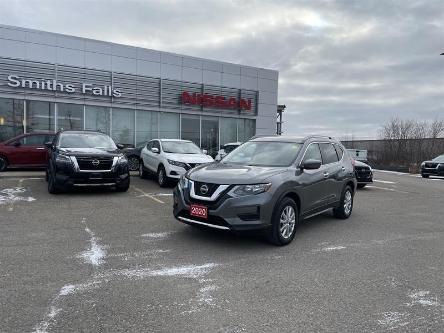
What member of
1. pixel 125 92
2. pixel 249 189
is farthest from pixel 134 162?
pixel 249 189

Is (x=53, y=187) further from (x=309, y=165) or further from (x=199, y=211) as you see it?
(x=309, y=165)

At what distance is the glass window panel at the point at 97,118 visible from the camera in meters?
20.9

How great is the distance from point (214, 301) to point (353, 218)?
5.54 m

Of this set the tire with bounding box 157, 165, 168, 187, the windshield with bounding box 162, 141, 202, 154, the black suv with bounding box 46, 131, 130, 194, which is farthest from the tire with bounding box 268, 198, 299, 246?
the windshield with bounding box 162, 141, 202, 154

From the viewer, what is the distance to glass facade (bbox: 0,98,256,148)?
1908 centimetres

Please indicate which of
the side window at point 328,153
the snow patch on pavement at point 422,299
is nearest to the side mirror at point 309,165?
the side window at point 328,153

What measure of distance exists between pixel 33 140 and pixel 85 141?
526 cm

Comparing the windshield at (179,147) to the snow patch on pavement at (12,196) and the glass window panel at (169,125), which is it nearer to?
the snow patch on pavement at (12,196)

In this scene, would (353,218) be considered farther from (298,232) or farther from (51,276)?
(51,276)

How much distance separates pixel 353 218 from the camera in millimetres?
8812

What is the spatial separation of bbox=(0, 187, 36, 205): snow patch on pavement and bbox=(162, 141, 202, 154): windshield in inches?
173

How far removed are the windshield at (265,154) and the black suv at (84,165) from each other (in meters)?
4.20

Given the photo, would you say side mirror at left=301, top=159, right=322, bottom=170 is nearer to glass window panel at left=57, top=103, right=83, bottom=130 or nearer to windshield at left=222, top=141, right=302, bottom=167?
windshield at left=222, top=141, right=302, bottom=167

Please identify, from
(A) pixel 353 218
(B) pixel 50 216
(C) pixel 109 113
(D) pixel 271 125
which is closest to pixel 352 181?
(A) pixel 353 218
